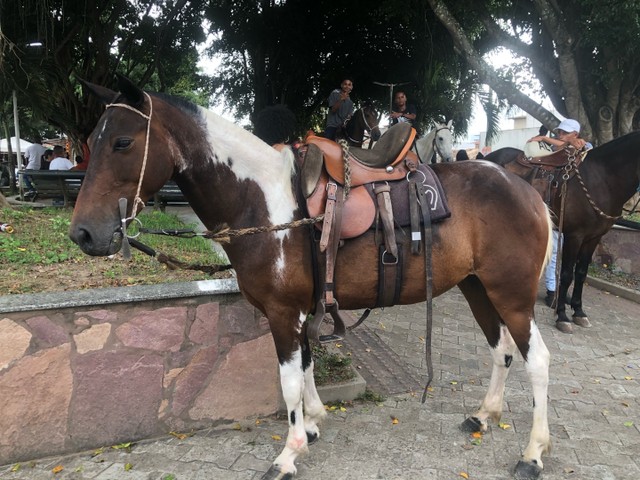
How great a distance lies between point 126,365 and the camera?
120 inches

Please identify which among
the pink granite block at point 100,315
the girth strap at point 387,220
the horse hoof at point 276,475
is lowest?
the horse hoof at point 276,475

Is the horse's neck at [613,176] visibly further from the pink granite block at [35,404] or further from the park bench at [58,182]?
the park bench at [58,182]

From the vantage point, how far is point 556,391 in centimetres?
400

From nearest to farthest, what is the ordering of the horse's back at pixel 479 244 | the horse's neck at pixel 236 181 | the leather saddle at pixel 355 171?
the horse's neck at pixel 236 181 < the leather saddle at pixel 355 171 < the horse's back at pixel 479 244

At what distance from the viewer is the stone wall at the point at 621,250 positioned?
7.47 meters

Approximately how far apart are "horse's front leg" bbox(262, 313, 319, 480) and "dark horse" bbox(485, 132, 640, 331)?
412 cm

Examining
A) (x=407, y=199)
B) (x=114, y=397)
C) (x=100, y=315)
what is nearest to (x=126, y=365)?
(x=114, y=397)

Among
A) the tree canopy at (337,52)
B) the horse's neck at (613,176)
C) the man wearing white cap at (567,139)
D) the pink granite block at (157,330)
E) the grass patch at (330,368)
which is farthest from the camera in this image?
the tree canopy at (337,52)

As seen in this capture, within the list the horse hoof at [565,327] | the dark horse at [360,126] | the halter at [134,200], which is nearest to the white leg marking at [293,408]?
the halter at [134,200]

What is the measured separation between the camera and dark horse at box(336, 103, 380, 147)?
24.6ft

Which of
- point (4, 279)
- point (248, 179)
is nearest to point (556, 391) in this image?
point (248, 179)

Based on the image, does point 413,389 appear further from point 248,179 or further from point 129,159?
point 129,159

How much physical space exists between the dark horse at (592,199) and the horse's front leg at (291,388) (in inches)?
162

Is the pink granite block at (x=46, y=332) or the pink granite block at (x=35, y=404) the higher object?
the pink granite block at (x=46, y=332)
